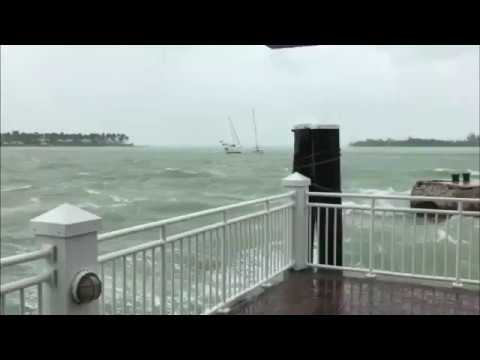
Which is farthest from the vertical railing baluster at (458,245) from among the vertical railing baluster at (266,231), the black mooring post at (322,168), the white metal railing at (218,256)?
the vertical railing baluster at (266,231)

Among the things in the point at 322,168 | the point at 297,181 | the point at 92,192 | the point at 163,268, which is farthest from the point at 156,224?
the point at 92,192

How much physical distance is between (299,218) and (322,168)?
26.3 inches

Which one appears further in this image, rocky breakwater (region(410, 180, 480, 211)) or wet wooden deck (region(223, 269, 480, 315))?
rocky breakwater (region(410, 180, 480, 211))

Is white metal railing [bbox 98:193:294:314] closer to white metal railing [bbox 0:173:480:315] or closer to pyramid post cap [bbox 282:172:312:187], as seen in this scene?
white metal railing [bbox 0:173:480:315]

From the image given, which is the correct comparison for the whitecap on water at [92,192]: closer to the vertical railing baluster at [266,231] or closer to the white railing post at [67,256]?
the vertical railing baluster at [266,231]

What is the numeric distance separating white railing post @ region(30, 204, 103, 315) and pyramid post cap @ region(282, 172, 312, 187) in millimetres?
3199

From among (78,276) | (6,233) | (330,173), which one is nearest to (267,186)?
(6,233)

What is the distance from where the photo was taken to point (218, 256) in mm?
3926

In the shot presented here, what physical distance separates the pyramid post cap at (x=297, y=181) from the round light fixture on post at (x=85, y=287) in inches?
126

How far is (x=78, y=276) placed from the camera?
6.95ft

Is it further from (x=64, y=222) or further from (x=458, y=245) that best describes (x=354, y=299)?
(x=64, y=222)

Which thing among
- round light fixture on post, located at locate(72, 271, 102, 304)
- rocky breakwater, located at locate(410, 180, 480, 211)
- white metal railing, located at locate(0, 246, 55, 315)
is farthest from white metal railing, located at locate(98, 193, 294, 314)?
rocky breakwater, located at locate(410, 180, 480, 211)

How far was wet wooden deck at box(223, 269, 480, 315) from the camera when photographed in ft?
13.1
